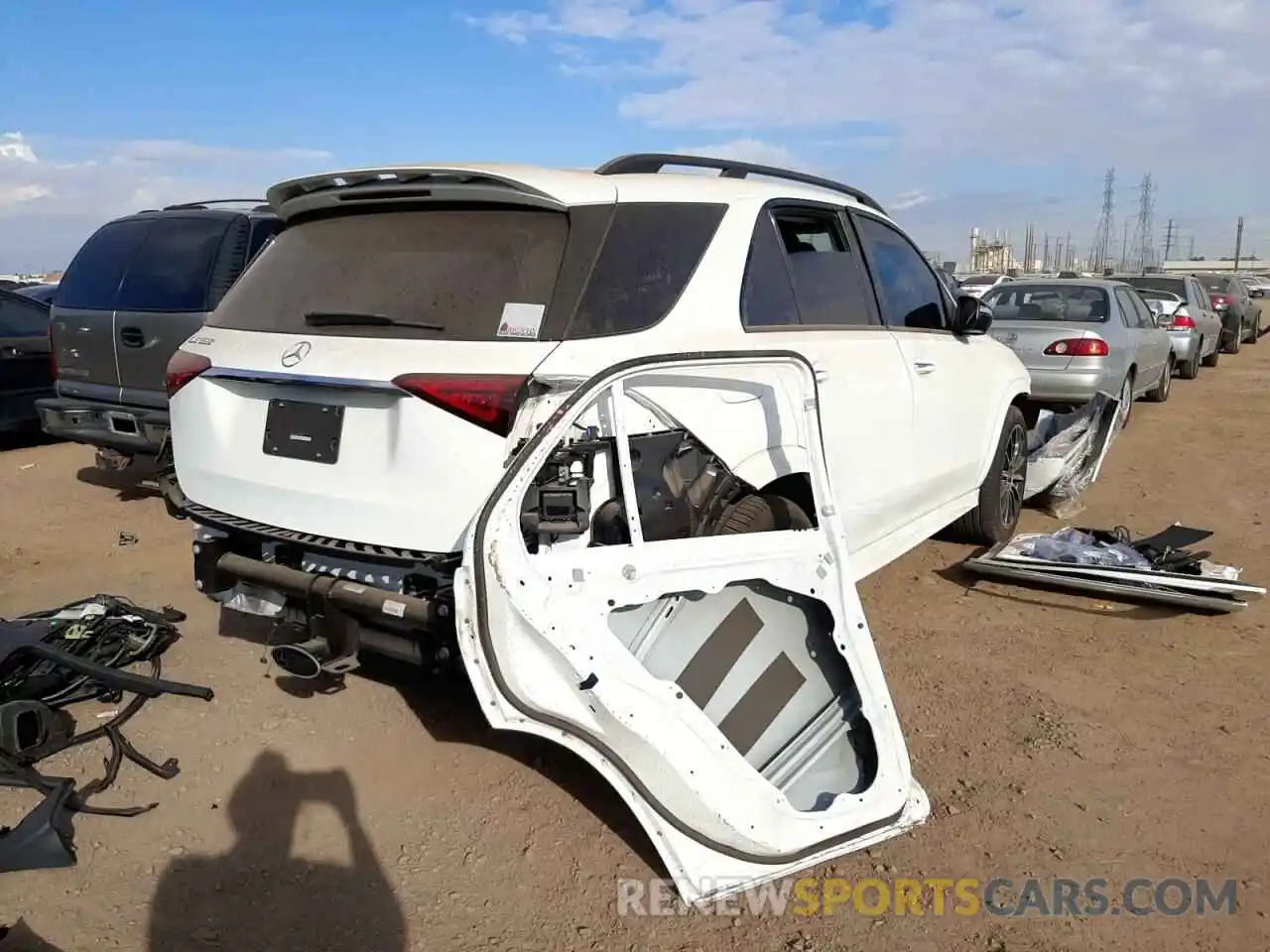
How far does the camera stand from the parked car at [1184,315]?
14.8 m

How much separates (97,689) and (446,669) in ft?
5.89

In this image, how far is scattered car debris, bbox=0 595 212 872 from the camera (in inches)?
112

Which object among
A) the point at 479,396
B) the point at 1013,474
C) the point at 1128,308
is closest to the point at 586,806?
the point at 479,396

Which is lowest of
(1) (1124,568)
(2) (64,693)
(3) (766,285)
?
(2) (64,693)

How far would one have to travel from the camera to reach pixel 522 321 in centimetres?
283

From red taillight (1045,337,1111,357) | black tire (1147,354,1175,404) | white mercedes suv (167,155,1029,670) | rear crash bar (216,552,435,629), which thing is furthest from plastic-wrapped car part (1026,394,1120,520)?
black tire (1147,354,1175,404)

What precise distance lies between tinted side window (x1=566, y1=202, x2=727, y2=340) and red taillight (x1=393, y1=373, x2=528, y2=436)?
25 centimetres

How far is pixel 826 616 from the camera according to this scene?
2898mm

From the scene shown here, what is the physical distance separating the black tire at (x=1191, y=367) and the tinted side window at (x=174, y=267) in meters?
14.4

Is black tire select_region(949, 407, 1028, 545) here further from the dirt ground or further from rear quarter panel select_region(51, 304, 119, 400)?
rear quarter panel select_region(51, 304, 119, 400)

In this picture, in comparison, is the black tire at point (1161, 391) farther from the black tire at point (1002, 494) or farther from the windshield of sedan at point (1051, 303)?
the black tire at point (1002, 494)

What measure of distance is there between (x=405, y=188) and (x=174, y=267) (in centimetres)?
398

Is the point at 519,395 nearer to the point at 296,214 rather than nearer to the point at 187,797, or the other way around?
the point at 296,214

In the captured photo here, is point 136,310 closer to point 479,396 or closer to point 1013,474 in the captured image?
point 479,396
